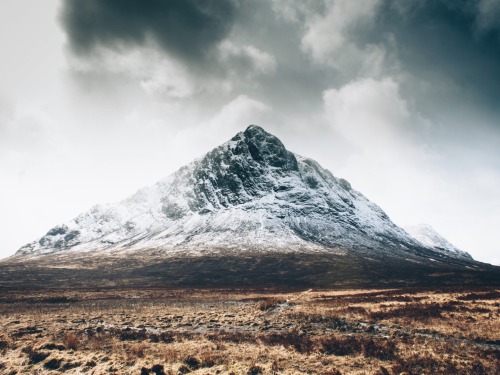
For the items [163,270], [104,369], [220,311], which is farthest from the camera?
[163,270]

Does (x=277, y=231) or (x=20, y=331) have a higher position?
(x=277, y=231)

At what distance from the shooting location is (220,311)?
33219 millimetres

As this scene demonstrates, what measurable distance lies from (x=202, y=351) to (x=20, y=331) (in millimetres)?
16962

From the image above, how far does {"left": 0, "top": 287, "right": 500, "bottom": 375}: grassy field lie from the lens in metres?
14.6

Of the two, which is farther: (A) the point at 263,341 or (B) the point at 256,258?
(B) the point at 256,258

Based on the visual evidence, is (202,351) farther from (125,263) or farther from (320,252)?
(320,252)

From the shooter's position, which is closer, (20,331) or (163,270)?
(20,331)

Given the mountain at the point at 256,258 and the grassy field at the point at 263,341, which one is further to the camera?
the mountain at the point at 256,258

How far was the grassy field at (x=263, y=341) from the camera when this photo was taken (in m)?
14.6

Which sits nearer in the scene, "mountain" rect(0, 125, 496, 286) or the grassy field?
the grassy field

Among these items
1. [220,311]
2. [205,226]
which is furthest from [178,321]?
[205,226]

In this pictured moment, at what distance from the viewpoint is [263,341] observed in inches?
768

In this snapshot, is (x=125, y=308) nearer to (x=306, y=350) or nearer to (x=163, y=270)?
(x=306, y=350)

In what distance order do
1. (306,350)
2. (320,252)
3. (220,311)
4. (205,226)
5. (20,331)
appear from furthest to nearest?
(205,226) → (320,252) → (220,311) → (20,331) → (306,350)
